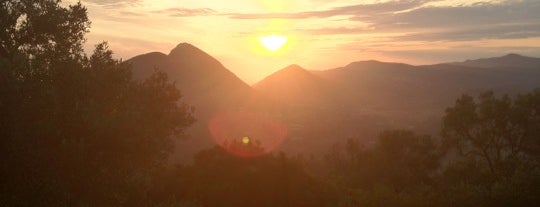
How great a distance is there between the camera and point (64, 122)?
1593 cm

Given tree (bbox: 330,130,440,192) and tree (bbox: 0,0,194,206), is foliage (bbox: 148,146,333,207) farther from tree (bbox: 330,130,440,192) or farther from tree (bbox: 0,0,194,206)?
tree (bbox: 330,130,440,192)

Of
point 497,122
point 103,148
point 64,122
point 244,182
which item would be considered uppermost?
point 64,122

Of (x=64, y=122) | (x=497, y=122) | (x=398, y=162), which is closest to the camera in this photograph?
(x=64, y=122)

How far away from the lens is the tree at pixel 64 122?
49.0 ft

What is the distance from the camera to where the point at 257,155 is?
33.2 m

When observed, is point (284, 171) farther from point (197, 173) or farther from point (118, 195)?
point (118, 195)

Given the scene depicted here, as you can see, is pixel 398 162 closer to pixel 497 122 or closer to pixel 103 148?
pixel 497 122

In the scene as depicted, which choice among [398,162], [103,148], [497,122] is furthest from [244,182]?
[398,162]

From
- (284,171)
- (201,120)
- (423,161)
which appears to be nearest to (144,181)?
(284,171)

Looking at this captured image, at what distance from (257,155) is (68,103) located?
59.4 feet

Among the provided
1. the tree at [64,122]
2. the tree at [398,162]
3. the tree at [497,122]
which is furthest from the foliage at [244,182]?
the tree at [398,162]

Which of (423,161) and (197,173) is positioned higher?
(197,173)

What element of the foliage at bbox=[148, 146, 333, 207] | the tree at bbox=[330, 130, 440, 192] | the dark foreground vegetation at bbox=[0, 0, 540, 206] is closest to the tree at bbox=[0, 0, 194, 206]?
the dark foreground vegetation at bbox=[0, 0, 540, 206]

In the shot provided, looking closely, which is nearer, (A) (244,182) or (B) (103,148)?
(B) (103,148)
